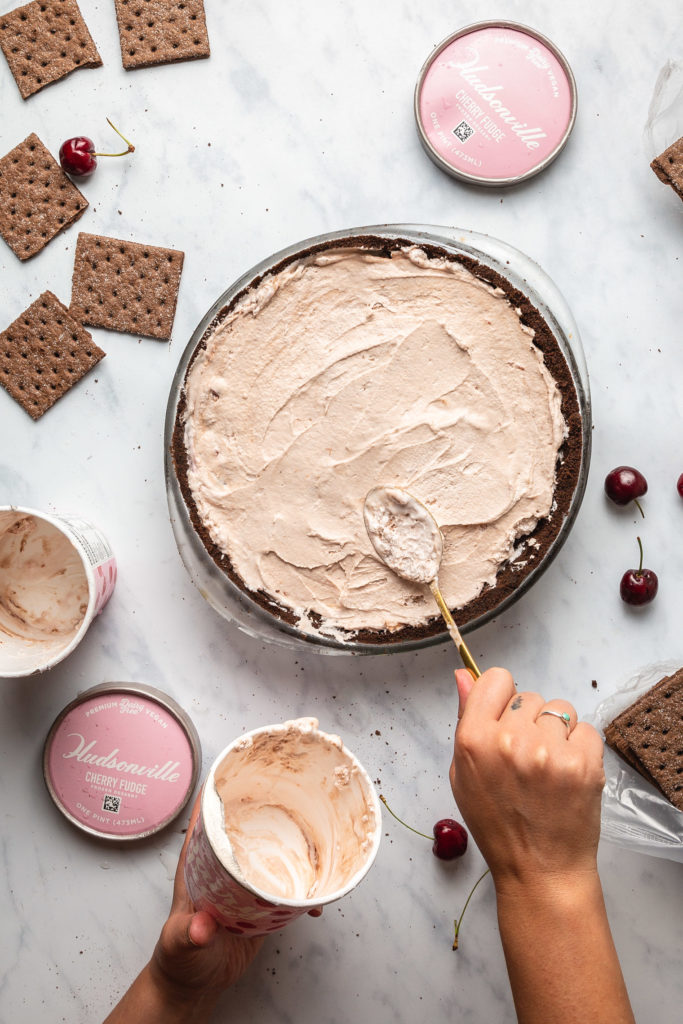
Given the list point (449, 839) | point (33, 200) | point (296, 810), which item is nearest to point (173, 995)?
point (296, 810)

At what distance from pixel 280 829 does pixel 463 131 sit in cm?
160

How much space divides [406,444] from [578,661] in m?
0.66

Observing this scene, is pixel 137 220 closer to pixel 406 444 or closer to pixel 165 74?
pixel 165 74

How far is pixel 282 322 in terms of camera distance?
5.75 ft

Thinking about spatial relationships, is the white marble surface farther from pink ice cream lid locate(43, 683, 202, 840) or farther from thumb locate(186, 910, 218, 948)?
thumb locate(186, 910, 218, 948)

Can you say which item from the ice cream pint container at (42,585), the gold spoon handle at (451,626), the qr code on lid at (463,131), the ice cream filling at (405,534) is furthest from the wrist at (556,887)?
the qr code on lid at (463,131)

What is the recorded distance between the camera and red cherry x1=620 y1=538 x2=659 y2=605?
6.07 feet

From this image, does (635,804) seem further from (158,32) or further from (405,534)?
(158,32)

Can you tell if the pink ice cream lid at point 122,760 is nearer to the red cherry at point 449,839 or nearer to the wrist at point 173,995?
the wrist at point 173,995

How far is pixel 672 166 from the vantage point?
1.84 m

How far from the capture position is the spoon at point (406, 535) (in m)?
1.71

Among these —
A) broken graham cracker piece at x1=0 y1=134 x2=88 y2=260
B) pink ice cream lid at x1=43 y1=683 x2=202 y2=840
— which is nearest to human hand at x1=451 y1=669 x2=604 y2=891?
pink ice cream lid at x1=43 y1=683 x2=202 y2=840

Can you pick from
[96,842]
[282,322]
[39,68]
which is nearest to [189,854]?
[96,842]

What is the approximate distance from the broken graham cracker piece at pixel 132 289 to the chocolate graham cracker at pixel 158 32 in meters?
0.44
